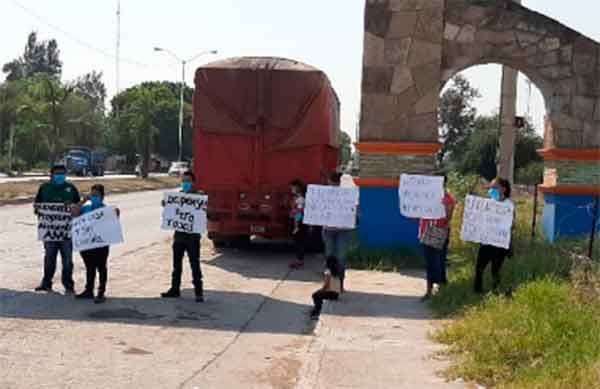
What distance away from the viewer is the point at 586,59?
57.8 feet

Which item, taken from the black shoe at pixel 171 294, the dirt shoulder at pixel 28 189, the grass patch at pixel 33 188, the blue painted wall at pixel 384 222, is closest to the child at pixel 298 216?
the blue painted wall at pixel 384 222

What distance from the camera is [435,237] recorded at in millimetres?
12320

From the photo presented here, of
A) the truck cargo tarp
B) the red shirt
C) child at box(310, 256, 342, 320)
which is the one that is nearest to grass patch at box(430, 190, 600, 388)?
the red shirt

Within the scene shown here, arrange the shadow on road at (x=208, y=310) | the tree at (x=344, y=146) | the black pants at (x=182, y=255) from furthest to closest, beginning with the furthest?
the tree at (x=344, y=146) → the black pants at (x=182, y=255) → the shadow on road at (x=208, y=310)

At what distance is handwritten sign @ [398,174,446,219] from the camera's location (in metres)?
12.5

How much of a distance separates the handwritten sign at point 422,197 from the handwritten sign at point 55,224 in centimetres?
472

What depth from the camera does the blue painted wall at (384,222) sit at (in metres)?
16.8

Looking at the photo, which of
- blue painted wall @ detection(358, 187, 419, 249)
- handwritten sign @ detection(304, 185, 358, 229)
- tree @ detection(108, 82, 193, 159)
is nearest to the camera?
handwritten sign @ detection(304, 185, 358, 229)

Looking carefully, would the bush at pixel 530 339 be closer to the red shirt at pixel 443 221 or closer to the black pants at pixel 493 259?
the black pants at pixel 493 259

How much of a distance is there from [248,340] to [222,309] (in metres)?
1.86

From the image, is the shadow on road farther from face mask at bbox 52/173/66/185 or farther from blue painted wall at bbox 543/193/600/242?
blue painted wall at bbox 543/193/600/242

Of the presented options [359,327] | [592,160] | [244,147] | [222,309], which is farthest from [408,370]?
[592,160]

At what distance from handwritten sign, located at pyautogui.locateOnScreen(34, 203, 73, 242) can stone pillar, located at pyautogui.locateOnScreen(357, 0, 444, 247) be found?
20.9ft

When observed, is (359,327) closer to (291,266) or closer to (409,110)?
(291,266)
